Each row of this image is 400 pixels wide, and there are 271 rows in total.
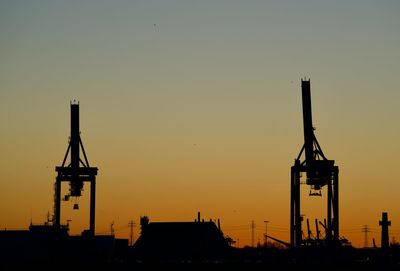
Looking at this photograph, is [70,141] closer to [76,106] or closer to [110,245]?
[76,106]

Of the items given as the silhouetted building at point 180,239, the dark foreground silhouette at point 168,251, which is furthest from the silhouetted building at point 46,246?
the silhouetted building at point 180,239

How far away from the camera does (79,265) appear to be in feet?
237

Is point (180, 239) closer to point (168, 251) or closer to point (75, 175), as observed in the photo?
point (168, 251)

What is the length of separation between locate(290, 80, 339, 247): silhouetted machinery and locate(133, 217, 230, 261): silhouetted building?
18.5m

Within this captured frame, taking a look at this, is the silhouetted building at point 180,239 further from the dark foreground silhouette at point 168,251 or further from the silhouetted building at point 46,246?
the silhouetted building at point 46,246

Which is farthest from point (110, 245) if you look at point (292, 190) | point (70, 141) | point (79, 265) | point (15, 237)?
point (79, 265)

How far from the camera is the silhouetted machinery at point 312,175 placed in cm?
8588

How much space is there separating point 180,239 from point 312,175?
26044 millimetres

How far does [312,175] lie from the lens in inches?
3393

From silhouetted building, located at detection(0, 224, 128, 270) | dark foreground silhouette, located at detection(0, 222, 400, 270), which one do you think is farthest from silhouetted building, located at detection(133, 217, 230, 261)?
silhouetted building, located at detection(0, 224, 128, 270)

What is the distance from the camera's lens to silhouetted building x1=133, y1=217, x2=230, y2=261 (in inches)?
4141

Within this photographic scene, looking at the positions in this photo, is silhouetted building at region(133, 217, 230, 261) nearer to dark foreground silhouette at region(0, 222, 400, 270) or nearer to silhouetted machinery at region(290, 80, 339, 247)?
dark foreground silhouette at region(0, 222, 400, 270)

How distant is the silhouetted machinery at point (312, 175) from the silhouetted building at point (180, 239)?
1852 centimetres

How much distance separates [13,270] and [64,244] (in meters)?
34.3
